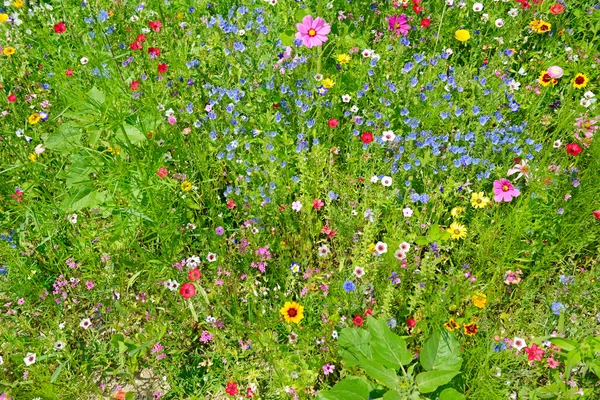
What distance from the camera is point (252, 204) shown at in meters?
2.79

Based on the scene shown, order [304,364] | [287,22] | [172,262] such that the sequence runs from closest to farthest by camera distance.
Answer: [304,364]
[172,262]
[287,22]

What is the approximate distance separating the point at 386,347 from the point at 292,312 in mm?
518

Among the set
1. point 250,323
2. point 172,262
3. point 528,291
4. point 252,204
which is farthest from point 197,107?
point 528,291

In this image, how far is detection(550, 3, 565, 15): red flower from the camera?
357 centimetres

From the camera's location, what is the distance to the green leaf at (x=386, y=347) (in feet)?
6.83

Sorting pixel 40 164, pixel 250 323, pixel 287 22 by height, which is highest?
pixel 287 22

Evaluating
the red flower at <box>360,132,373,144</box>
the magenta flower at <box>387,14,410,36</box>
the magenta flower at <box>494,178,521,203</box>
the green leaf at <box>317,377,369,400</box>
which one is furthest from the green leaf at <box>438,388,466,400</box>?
the magenta flower at <box>387,14,410,36</box>

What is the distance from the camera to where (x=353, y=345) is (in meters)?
2.17

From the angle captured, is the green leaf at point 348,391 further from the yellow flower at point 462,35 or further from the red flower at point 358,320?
the yellow flower at point 462,35

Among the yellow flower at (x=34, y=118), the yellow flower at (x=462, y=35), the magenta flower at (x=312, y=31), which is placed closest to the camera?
the magenta flower at (x=312, y=31)

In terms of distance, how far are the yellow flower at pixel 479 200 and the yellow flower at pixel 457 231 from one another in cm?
17

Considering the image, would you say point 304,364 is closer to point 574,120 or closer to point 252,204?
point 252,204

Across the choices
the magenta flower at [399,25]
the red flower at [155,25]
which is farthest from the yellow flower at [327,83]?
the red flower at [155,25]

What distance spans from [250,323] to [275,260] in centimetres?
42
